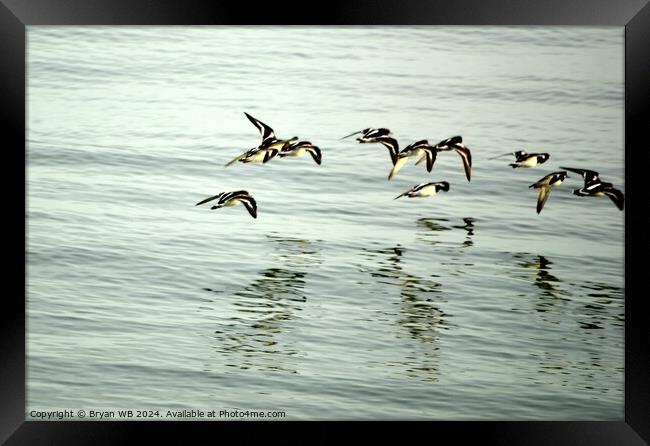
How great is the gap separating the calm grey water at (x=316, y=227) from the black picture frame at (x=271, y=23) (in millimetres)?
51

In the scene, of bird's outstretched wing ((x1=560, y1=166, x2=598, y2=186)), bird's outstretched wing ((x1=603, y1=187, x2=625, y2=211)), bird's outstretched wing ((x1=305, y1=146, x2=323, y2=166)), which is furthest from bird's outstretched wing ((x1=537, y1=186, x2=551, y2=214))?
bird's outstretched wing ((x1=305, y1=146, x2=323, y2=166))

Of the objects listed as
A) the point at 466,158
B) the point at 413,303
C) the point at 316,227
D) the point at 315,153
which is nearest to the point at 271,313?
the point at 316,227

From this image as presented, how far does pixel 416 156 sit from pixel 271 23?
A: 2.73ft

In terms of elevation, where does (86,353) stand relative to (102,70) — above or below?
below

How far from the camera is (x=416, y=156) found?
6.73m

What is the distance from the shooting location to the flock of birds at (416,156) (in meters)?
6.71

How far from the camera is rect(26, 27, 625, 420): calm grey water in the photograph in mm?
6684

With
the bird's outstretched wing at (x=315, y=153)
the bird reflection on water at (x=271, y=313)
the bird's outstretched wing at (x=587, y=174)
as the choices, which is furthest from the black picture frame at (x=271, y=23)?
the bird's outstretched wing at (x=315, y=153)

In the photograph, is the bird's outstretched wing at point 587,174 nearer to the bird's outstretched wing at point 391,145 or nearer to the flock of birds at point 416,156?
the flock of birds at point 416,156

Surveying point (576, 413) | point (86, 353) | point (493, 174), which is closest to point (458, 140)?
point (493, 174)

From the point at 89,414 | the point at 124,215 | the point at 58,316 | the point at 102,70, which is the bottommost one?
the point at 89,414

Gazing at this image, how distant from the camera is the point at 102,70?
6773 millimetres

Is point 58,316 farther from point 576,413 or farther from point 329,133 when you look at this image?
point 576,413
